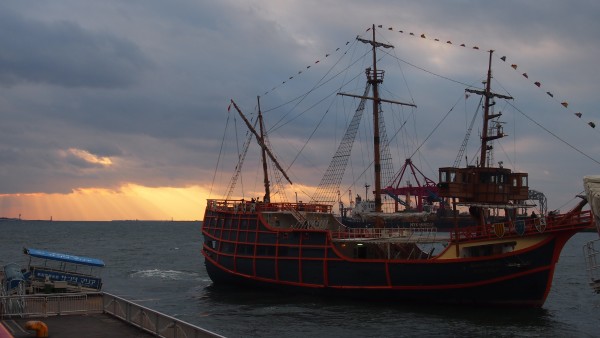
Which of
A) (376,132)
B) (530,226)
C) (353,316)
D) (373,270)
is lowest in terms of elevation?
(353,316)

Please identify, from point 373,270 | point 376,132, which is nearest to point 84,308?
point 373,270

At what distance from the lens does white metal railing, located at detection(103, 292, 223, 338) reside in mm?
14597

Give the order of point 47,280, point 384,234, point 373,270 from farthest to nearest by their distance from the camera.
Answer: point 384,234 < point 373,270 < point 47,280

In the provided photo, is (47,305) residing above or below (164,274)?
above

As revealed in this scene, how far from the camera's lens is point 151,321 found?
16828 millimetres

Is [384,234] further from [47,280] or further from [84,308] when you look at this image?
[84,308]

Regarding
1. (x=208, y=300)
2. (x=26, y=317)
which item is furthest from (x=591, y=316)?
(x=26, y=317)

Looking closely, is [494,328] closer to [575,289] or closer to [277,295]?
[277,295]

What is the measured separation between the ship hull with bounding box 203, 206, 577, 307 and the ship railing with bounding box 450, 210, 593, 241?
1.32ft

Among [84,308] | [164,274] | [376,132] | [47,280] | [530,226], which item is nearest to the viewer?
[84,308]

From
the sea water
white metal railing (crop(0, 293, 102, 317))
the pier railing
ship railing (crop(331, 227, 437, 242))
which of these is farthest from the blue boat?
ship railing (crop(331, 227, 437, 242))

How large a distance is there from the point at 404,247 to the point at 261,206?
970 centimetres

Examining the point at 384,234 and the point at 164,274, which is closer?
the point at 384,234

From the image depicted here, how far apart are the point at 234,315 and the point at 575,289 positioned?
2786 centimetres
